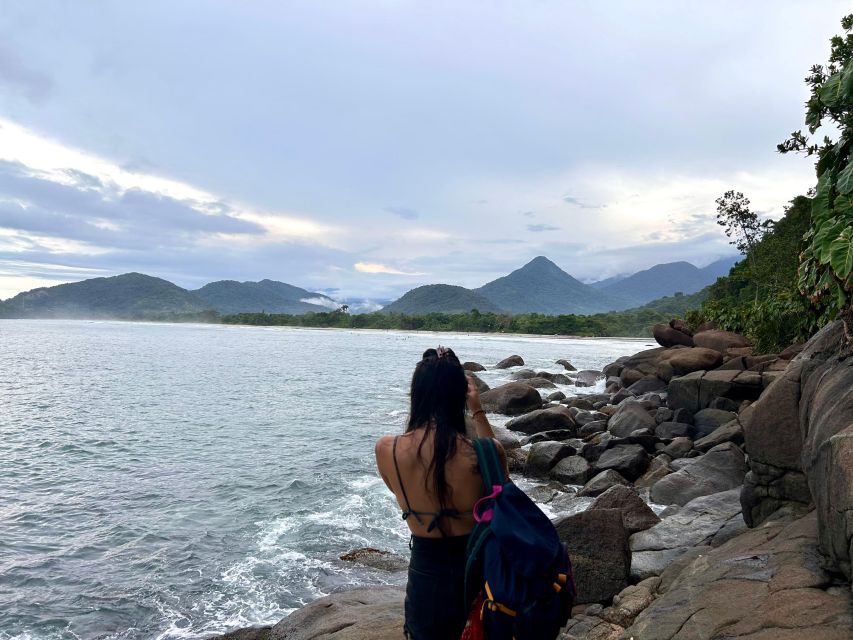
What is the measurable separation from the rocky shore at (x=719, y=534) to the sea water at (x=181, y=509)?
1.40 metres

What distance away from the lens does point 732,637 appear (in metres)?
4.17

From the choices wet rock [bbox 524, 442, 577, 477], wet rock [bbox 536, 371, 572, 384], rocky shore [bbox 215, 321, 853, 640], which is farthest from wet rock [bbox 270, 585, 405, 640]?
wet rock [bbox 536, 371, 572, 384]

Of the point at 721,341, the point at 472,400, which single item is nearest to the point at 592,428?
the point at 721,341

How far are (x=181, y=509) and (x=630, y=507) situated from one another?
9.48 metres

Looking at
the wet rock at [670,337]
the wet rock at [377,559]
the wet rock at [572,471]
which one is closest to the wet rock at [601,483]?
the wet rock at [572,471]

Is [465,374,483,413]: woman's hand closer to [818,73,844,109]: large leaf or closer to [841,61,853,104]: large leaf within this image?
[841,61,853,104]: large leaf

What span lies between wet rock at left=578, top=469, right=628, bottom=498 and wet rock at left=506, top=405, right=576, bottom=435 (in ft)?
19.9

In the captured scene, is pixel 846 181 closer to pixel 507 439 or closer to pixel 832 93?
pixel 832 93

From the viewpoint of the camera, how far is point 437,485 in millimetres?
2857

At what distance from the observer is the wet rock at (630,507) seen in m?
8.69

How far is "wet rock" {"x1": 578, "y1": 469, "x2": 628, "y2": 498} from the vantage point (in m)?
12.2

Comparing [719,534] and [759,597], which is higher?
[759,597]

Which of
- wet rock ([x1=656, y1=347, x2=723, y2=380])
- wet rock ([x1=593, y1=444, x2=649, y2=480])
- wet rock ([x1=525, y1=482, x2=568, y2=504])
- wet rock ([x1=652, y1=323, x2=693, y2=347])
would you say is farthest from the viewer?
wet rock ([x1=652, y1=323, x2=693, y2=347])

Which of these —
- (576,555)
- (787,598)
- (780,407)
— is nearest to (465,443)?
(787,598)
